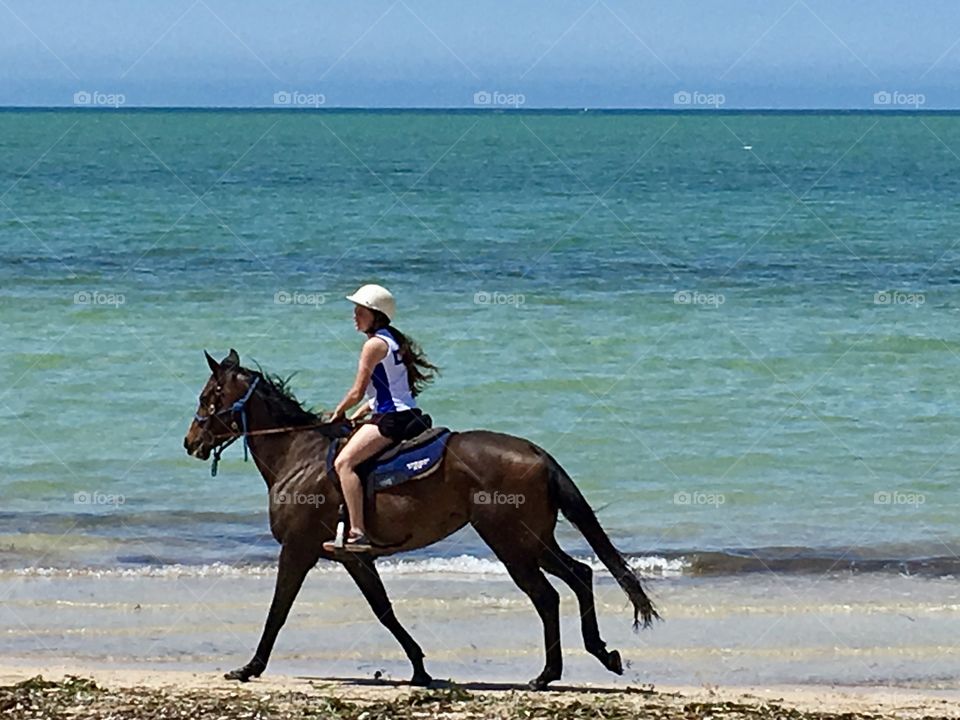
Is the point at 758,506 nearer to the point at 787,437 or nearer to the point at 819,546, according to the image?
the point at 819,546

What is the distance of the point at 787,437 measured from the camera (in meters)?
17.5

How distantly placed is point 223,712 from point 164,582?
430cm

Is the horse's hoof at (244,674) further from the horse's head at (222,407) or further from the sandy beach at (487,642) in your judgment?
the horse's head at (222,407)

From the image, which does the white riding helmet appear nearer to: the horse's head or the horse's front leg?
the horse's head

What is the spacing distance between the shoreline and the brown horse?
0.29m

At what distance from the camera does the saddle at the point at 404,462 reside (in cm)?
924

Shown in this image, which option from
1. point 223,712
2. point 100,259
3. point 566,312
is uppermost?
point 100,259

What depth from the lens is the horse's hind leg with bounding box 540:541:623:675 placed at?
9.27 metres

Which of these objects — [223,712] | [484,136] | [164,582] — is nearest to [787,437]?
[164,582]

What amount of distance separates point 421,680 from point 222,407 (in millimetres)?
1941

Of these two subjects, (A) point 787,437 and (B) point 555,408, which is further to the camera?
(B) point 555,408

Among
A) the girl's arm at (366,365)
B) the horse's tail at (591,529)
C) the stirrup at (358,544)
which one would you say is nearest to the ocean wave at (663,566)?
the horse's tail at (591,529)

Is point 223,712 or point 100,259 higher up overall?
point 100,259

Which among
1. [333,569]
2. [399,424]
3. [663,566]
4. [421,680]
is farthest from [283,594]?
[663,566]
